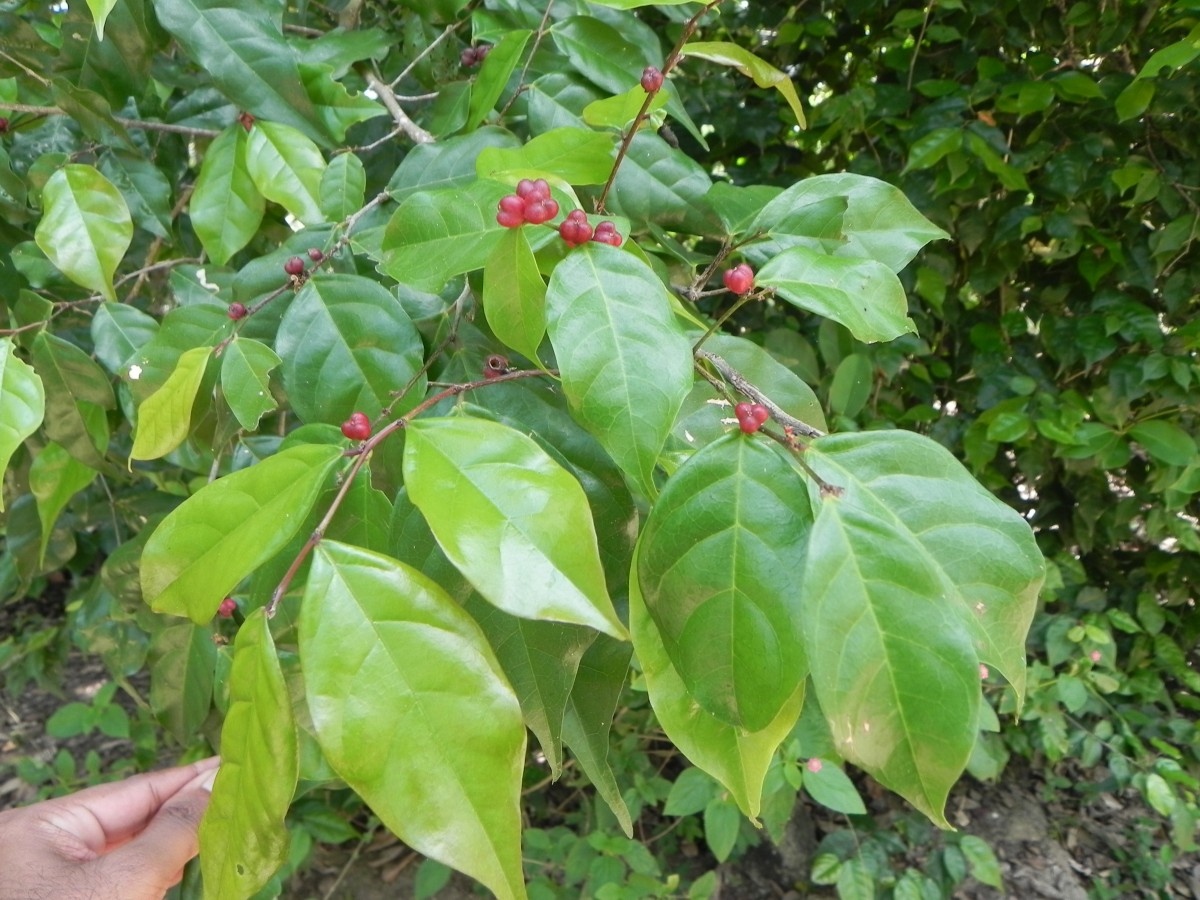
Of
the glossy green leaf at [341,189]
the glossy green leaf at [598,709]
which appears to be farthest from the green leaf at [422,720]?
the glossy green leaf at [341,189]

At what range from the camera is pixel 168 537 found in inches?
16.0

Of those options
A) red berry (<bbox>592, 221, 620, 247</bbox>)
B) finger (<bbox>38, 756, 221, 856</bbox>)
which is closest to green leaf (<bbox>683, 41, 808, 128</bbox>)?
red berry (<bbox>592, 221, 620, 247</bbox>)

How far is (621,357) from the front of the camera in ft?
1.22

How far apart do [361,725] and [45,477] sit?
80cm

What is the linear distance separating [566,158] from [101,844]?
944 millimetres

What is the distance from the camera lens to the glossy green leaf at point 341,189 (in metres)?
0.69

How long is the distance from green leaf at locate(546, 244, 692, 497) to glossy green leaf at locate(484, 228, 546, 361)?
0.07 ft

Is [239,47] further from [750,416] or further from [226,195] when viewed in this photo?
[750,416]

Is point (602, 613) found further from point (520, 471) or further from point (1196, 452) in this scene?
point (1196, 452)

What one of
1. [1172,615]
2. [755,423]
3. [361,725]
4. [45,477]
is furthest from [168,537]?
[1172,615]

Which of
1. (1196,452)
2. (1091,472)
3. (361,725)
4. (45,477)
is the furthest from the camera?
(1091,472)

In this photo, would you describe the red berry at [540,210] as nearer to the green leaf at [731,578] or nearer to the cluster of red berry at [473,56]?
the green leaf at [731,578]

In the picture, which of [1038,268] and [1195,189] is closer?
[1195,189]

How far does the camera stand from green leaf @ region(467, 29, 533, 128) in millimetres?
645
